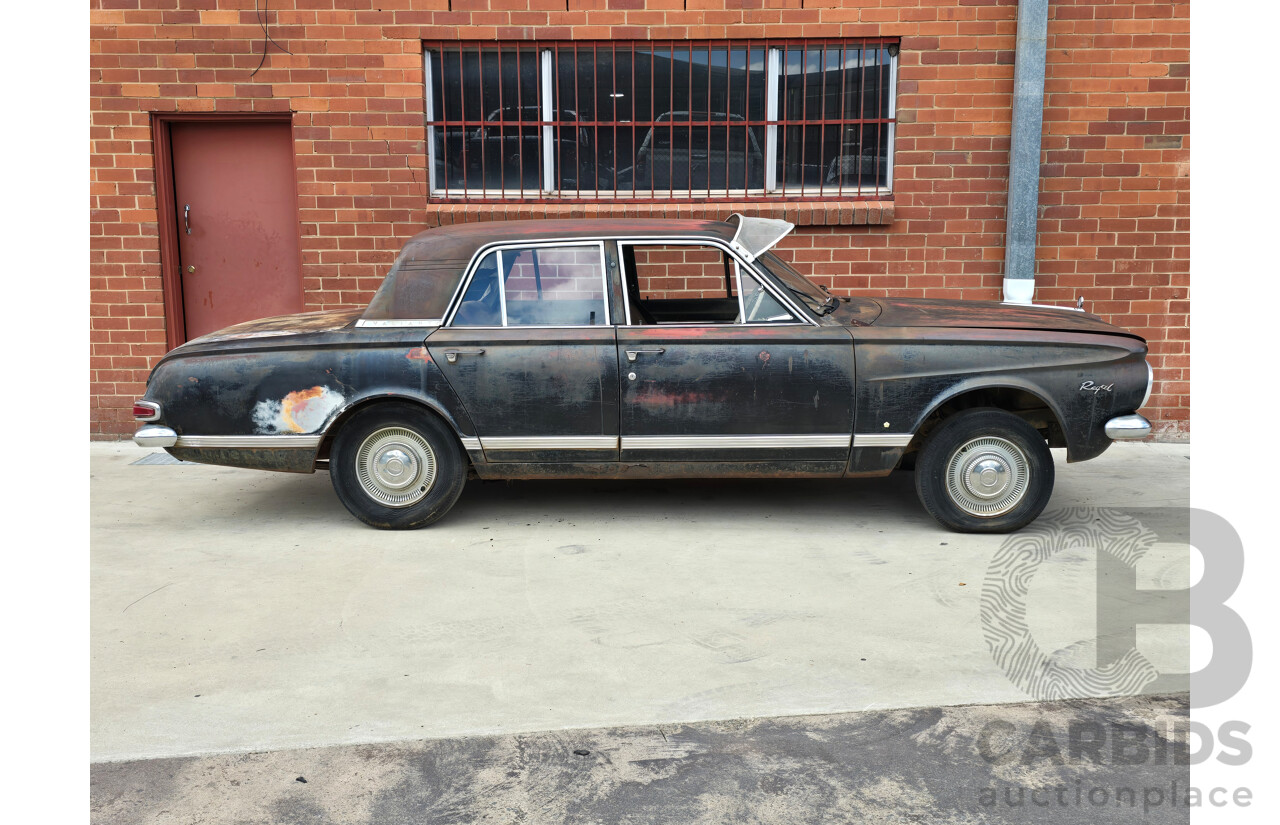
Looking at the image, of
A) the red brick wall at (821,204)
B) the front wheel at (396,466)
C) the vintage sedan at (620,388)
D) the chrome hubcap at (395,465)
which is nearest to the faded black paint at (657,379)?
the vintage sedan at (620,388)

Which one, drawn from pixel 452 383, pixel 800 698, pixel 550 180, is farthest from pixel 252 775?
pixel 550 180

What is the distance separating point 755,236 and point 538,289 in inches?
47.5

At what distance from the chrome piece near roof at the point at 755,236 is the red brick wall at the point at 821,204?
6.89ft

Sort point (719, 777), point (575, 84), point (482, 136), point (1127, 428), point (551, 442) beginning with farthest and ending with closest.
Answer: point (482, 136)
point (575, 84)
point (551, 442)
point (1127, 428)
point (719, 777)

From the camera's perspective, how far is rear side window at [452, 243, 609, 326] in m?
5.29

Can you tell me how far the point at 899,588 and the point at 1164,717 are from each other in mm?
1333

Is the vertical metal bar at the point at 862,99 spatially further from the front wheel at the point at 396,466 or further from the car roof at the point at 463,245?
the front wheel at the point at 396,466

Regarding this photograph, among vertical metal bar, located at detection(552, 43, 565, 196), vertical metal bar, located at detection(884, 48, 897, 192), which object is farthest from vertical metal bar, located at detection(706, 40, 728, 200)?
vertical metal bar, located at detection(884, 48, 897, 192)

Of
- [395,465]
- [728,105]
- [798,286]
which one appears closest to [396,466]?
[395,465]

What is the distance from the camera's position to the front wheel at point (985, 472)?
17.0ft

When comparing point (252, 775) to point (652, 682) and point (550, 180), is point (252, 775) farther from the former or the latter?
point (550, 180)

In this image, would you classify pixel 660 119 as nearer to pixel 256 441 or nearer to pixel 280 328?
pixel 280 328

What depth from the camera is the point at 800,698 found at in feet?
11.4

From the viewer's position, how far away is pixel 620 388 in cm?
520
